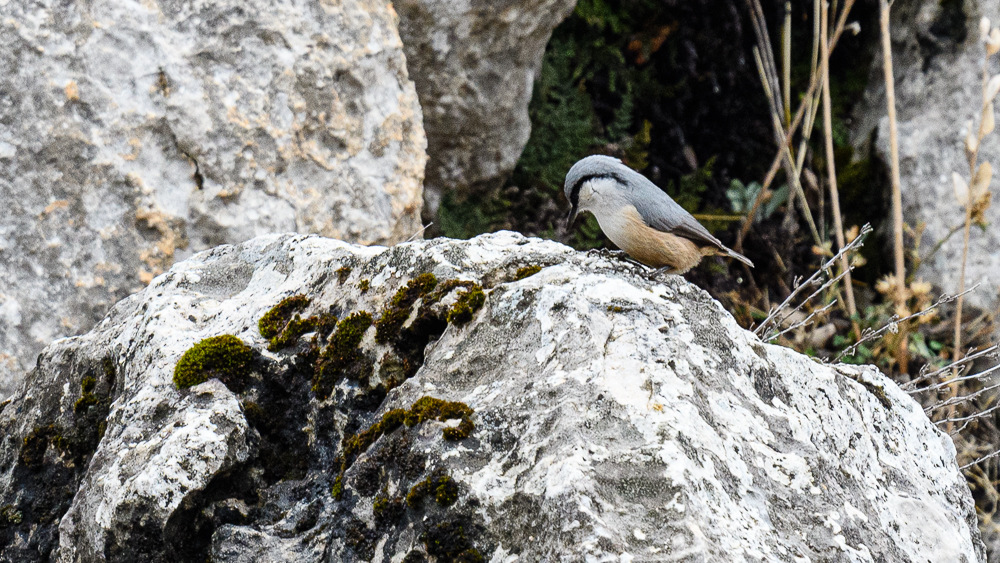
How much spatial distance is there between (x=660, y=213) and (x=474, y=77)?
2829 mm

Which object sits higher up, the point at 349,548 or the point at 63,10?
the point at 63,10

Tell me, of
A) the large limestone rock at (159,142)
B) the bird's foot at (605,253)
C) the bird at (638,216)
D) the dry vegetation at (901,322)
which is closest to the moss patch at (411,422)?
the bird's foot at (605,253)

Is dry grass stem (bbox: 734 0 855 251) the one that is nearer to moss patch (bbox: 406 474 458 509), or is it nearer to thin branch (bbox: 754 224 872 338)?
thin branch (bbox: 754 224 872 338)

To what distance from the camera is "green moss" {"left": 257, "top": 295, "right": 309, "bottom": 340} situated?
2.79m

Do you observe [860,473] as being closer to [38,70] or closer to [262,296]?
[262,296]

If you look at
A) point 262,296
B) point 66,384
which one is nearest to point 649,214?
point 262,296

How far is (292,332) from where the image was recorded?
276 cm

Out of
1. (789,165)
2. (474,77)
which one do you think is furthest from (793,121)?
(474,77)

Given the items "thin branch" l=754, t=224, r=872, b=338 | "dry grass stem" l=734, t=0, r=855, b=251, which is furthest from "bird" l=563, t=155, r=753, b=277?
"dry grass stem" l=734, t=0, r=855, b=251

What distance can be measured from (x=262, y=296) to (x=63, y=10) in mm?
2349

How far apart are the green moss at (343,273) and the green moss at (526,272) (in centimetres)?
60

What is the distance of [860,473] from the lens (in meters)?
2.50

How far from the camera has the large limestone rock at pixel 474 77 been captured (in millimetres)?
5574

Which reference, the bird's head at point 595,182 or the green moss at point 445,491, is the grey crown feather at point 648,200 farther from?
the green moss at point 445,491
